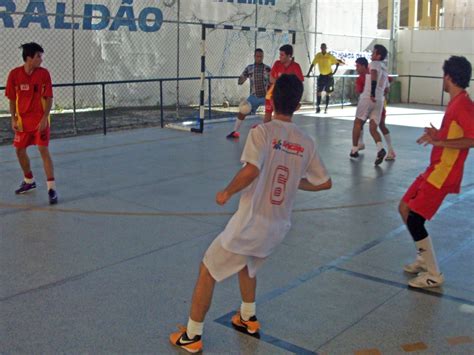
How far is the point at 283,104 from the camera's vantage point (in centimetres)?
345

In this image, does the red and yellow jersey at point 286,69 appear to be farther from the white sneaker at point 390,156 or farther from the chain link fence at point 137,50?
the chain link fence at point 137,50

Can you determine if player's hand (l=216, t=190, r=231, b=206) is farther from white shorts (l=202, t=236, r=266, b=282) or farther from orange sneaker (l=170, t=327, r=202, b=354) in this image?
orange sneaker (l=170, t=327, r=202, b=354)

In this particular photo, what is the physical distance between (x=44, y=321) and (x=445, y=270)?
3.27 meters

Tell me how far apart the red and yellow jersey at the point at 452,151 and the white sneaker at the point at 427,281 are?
27.6 inches

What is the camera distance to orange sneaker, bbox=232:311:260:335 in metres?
3.90

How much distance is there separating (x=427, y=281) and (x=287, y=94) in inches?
85.9

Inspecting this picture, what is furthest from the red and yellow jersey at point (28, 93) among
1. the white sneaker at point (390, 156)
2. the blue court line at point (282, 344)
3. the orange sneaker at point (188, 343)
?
the white sneaker at point (390, 156)

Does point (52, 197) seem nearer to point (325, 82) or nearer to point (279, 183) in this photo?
point (279, 183)

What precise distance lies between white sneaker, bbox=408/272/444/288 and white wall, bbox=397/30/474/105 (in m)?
18.3

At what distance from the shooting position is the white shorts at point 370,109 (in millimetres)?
9914

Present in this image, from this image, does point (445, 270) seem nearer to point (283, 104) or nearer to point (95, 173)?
point (283, 104)

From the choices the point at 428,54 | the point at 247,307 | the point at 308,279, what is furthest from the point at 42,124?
the point at 428,54

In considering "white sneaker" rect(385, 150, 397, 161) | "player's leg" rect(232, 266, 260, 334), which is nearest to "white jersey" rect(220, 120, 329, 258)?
"player's leg" rect(232, 266, 260, 334)

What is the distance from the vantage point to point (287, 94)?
11.2 feet
